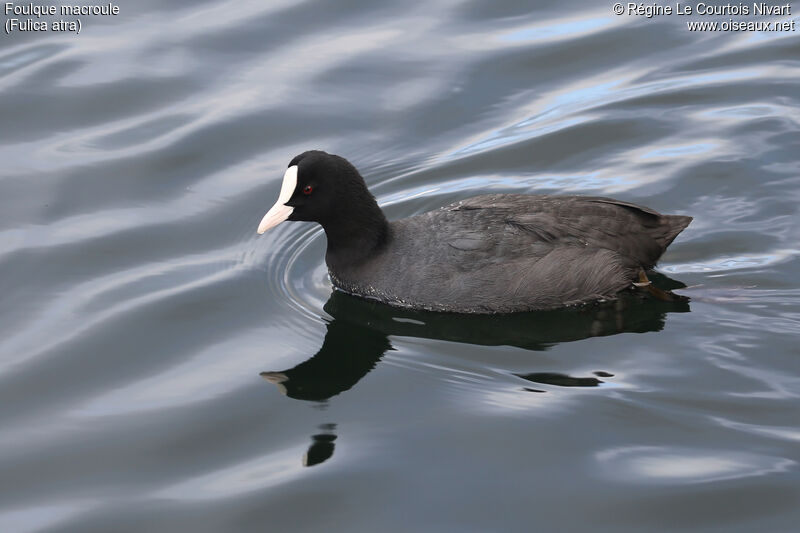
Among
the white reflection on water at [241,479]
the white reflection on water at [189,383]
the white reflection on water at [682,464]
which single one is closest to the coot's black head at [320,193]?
the white reflection on water at [189,383]

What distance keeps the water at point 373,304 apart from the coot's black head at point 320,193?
0.60 metres

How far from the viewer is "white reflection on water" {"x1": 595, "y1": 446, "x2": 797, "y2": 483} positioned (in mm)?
5809

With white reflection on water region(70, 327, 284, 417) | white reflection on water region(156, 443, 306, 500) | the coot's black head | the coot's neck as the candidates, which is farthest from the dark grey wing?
white reflection on water region(156, 443, 306, 500)

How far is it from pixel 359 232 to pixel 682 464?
10.1 ft

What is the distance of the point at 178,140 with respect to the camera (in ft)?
33.2

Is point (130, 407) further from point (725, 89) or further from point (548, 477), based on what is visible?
point (725, 89)

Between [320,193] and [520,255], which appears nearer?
[520,255]

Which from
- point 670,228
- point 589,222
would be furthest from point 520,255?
point 670,228

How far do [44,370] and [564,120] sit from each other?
16.5ft

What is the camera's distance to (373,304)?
8.09m

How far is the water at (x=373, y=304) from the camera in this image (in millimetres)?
5957

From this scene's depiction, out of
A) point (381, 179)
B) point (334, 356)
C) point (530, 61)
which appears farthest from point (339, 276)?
point (530, 61)

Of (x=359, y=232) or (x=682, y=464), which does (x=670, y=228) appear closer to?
(x=359, y=232)

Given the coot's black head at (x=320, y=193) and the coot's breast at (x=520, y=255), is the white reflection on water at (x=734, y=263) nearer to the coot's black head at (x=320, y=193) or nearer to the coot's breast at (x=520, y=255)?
the coot's breast at (x=520, y=255)
